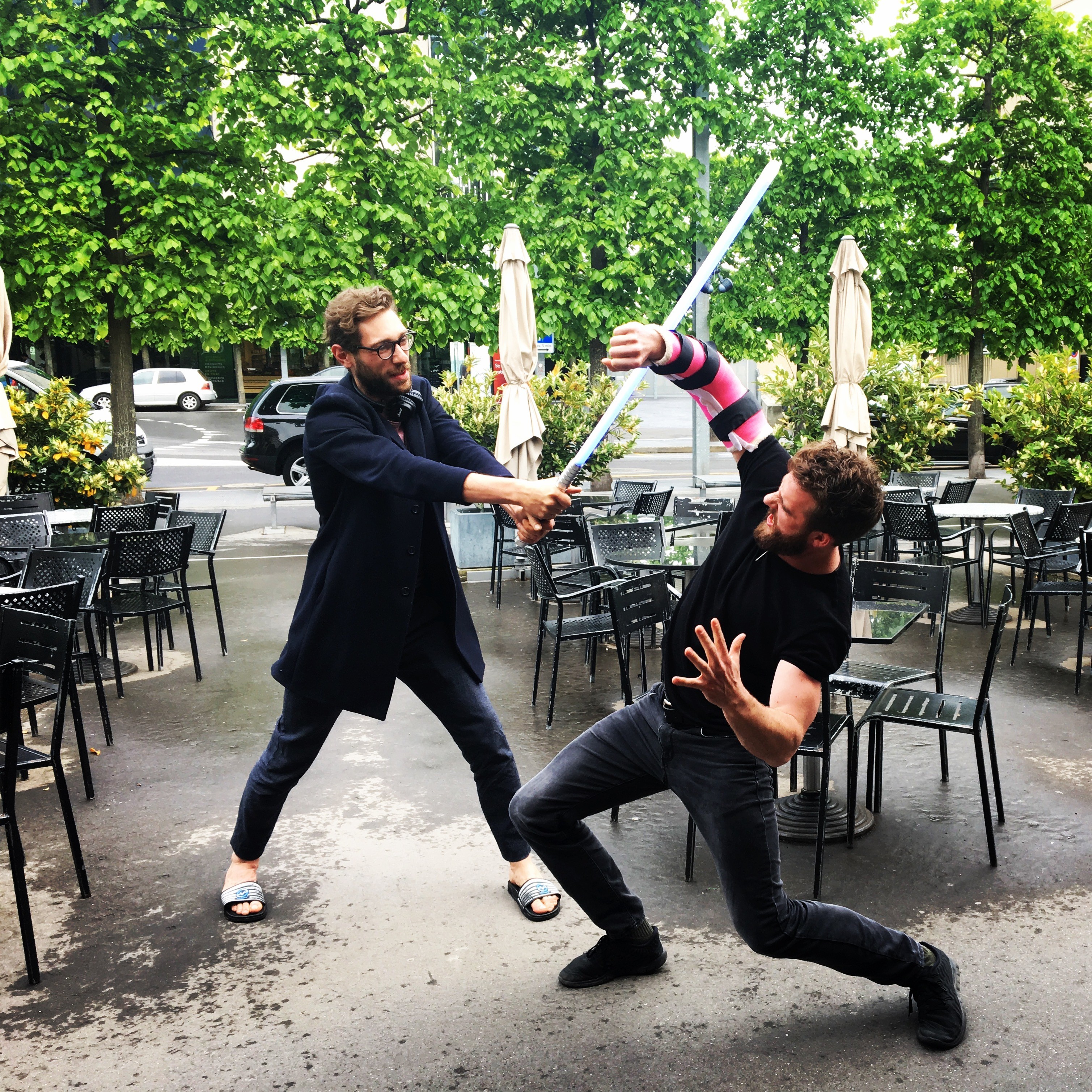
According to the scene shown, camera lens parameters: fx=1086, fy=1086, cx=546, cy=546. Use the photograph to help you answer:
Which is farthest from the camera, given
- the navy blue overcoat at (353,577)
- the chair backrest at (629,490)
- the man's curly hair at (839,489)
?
the chair backrest at (629,490)

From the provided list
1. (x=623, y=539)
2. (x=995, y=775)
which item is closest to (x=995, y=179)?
(x=623, y=539)

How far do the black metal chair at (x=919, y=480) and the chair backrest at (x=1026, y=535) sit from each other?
3731mm

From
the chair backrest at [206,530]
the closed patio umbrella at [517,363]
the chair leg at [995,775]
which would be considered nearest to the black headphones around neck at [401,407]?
the chair leg at [995,775]

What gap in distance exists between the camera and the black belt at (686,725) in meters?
3.00

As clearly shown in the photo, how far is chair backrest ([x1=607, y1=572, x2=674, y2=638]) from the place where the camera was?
17.6ft

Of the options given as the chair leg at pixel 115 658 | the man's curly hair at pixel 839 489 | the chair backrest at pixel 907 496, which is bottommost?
the chair leg at pixel 115 658

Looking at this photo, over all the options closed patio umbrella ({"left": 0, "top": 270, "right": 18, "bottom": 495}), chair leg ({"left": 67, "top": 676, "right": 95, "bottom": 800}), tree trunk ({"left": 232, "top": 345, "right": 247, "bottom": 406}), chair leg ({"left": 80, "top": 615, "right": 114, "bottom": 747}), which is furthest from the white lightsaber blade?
tree trunk ({"left": 232, "top": 345, "right": 247, "bottom": 406})

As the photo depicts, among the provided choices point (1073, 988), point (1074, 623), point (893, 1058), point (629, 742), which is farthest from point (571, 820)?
point (1074, 623)

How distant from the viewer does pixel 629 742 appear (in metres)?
3.21

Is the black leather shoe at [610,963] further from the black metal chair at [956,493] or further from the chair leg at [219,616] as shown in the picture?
the black metal chair at [956,493]

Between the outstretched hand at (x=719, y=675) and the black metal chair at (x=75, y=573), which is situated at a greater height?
the outstretched hand at (x=719, y=675)

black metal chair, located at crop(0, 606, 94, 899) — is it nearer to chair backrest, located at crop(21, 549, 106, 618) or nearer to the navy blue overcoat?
the navy blue overcoat

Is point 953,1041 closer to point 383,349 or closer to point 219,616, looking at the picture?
point 383,349

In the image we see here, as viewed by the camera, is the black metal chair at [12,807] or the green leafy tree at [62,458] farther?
the green leafy tree at [62,458]
